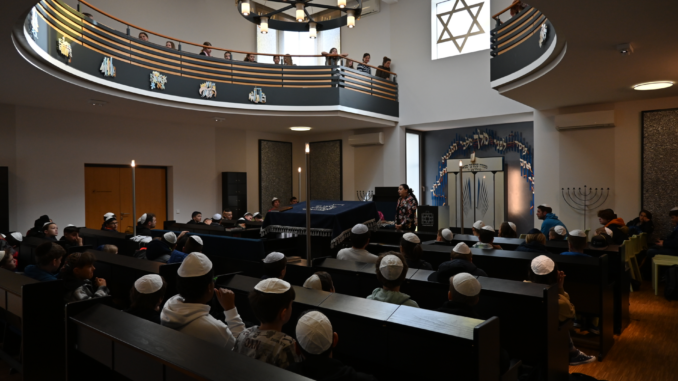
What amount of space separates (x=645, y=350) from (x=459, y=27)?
9.13 m

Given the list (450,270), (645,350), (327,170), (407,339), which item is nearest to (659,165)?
(645,350)

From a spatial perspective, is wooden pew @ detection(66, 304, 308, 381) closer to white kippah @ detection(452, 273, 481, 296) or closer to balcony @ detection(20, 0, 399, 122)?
white kippah @ detection(452, 273, 481, 296)

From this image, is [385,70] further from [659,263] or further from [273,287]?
[273,287]

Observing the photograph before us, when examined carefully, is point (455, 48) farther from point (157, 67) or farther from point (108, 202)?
point (108, 202)

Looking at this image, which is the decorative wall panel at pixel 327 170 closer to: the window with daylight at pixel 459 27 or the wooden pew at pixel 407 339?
the window with daylight at pixel 459 27

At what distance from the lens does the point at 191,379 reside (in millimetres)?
1690

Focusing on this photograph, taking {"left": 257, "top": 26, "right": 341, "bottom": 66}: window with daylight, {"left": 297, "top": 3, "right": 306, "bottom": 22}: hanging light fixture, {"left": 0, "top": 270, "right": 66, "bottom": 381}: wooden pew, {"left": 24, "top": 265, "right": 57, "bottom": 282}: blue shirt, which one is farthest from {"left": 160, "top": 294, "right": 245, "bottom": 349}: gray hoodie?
{"left": 257, "top": 26, "right": 341, "bottom": 66}: window with daylight

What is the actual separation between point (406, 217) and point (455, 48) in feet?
18.4

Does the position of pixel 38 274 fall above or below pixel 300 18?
Result: below

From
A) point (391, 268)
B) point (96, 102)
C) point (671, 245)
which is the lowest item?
point (671, 245)

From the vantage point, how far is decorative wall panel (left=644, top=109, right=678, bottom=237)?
7770 mm

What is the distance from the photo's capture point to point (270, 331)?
201 cm

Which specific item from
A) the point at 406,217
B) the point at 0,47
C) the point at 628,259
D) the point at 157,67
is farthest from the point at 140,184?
the point at 628,259

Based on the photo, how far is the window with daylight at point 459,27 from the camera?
426 inches
